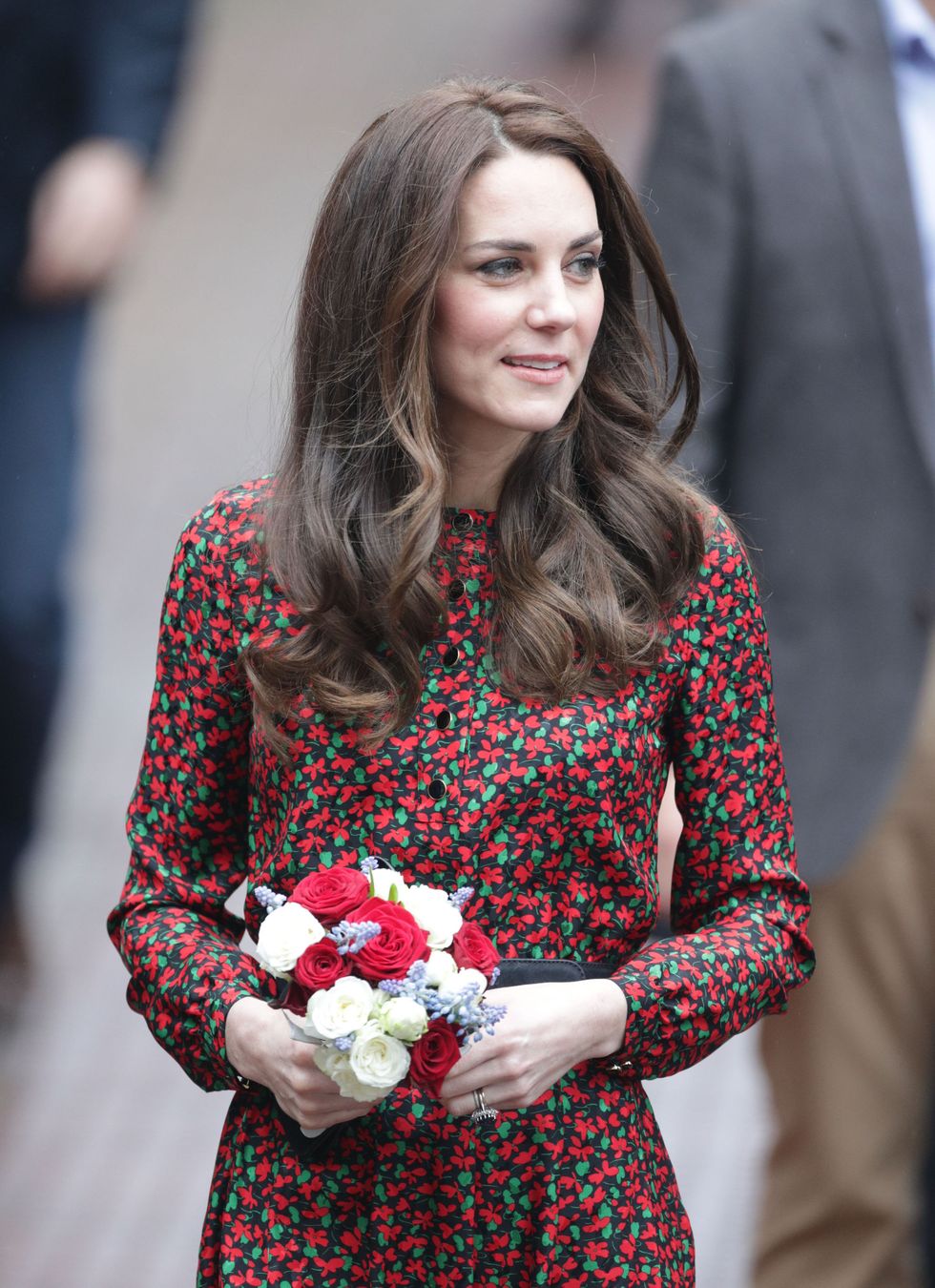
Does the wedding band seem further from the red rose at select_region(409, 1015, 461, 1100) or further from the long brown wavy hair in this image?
the long brown wavy hair

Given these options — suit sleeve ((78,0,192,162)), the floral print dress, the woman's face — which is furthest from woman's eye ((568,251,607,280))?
suit sleeve ((78,0,192,162))

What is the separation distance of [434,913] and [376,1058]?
163 mm

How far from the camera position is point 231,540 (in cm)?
270

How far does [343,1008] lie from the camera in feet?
7.52

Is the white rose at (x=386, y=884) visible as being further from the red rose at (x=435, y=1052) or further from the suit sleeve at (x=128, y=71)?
the suit sleeve at (x=128, y=71)

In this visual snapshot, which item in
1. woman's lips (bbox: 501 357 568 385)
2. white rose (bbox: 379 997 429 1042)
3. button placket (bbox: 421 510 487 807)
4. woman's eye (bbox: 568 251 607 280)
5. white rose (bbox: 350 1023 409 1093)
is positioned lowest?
white rose (bbox: 350 1023 409 1093)

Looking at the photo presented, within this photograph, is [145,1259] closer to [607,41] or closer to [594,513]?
[594,513]

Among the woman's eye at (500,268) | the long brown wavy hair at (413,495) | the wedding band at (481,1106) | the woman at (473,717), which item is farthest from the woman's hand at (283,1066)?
the woman's eye at (500,268)

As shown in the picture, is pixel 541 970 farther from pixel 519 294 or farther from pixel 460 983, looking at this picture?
pixel 519 294

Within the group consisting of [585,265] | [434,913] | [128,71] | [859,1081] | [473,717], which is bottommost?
[859,1081]

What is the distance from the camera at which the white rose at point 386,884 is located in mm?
2395

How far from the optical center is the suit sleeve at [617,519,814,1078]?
8.60 feet

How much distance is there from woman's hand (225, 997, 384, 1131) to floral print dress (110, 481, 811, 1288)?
0.04 meters

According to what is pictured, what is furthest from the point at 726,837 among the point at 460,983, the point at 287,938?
the point at 287,938
